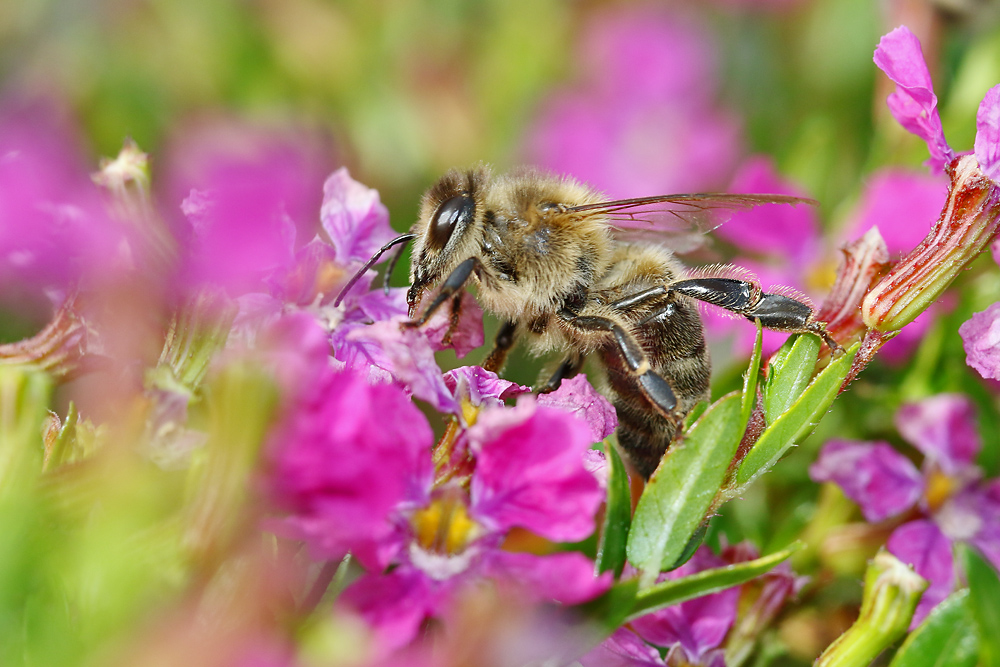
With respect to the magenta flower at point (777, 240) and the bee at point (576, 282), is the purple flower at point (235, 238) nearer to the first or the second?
the bee at point (576, 282)

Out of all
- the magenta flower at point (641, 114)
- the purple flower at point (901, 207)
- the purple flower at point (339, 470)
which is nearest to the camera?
the purple flower at point (339, 470)

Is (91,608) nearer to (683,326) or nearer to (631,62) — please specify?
(683,326)

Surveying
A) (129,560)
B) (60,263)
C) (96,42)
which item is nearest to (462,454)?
(129,560)

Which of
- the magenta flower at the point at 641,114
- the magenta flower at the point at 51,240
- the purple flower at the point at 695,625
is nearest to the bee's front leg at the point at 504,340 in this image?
the purple flower at the point at 695,625

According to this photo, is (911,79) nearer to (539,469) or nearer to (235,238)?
(539,469)

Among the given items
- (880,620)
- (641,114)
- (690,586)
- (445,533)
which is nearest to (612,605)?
(690,586)

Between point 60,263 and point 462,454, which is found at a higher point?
point 60,263
